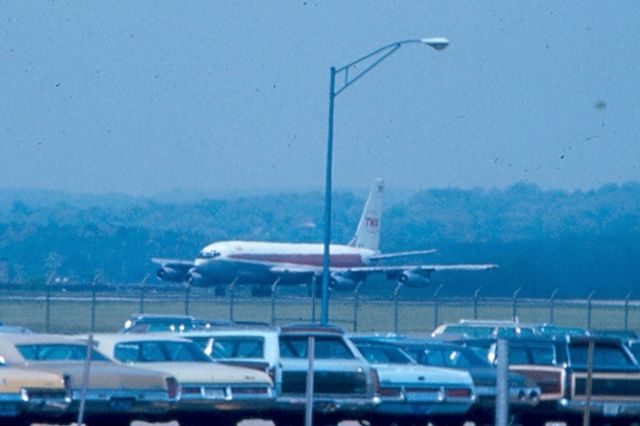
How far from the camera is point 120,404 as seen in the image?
18.2m

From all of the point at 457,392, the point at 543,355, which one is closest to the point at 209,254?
the point at 543,355

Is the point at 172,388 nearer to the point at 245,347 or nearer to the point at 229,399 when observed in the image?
the point at 229,399

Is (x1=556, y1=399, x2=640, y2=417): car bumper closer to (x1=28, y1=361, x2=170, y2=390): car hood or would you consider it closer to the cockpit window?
(x1=28, y1=361, x2=170, y2=390): car hood

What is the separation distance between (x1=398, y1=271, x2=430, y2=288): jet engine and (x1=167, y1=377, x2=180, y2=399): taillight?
182 feet

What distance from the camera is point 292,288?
3760 inches

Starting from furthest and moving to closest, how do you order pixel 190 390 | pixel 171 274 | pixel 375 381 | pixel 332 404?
pixel 171 274
pixel 375 381
pixel 332 404
pixel 190 390

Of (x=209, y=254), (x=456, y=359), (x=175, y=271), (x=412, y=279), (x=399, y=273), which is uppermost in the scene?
(x=209, y=254)

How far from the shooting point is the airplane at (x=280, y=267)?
74938 millimetres

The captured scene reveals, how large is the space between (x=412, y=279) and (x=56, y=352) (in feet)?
184

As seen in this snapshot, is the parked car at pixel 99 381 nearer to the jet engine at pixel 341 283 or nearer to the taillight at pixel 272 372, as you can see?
the taillight at pixel 272 372

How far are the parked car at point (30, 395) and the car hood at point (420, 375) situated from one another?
4.60m

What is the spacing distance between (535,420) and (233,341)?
4471mm

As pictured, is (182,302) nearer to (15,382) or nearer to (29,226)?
(15,382)

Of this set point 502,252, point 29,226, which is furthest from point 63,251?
point 502,252
